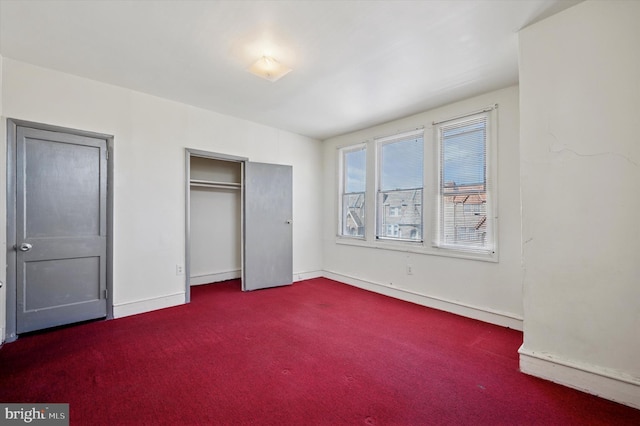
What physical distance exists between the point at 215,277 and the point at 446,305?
377 centimetres

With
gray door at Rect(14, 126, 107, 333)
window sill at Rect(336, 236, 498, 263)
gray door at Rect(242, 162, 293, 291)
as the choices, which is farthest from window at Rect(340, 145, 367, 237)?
gray door at Rect(14, 126, 107, 333)

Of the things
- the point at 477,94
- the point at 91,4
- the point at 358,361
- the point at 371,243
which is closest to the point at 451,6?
the point at 477,94

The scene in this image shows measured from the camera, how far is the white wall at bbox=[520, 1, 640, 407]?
1765 mm

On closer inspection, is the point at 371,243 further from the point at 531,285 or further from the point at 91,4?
the point at 91,4

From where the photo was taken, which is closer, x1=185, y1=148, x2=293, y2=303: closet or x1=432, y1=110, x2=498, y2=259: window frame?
x1=432, y1=110, x2=498, y2=259: window frame

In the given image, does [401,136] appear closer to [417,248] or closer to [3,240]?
[417,248]

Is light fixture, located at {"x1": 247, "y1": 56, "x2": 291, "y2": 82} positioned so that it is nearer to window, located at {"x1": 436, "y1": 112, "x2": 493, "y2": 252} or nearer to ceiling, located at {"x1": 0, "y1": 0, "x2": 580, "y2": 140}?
ceiling, located at {"x1": 0, "y1": 0, "x2": 580, "y2": 140}

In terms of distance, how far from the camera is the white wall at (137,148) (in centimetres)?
279

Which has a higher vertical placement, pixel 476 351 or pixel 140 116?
pixel 140 116

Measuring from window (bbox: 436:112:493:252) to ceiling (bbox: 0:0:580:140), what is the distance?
0.45 metres

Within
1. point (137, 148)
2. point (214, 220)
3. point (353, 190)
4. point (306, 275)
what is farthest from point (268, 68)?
point (306, 275)

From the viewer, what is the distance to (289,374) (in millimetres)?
2107

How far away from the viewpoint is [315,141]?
5.40 m

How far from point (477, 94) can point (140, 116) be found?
4131 millimetres
